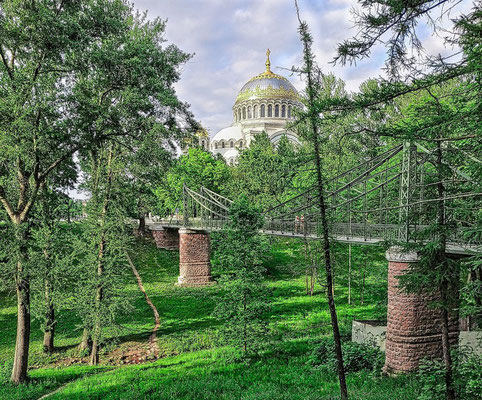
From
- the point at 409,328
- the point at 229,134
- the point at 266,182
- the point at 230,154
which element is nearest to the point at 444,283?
the point at 409,328

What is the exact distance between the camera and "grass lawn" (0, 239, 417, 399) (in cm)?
796

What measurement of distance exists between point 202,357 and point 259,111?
56140 millimetres

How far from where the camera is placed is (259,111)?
62.9 m

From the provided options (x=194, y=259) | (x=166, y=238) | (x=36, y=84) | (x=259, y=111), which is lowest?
(x=194, y=259)

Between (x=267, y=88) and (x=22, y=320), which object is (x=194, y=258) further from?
(x=267, y=88)

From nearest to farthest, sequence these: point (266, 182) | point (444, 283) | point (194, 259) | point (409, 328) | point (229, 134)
Result: 1. point (444, 283)
2. point (409, 328)
3. point (194, 259)
4. point (266, 182)
5. point (229, 134)

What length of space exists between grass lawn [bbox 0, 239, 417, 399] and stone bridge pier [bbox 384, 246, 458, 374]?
1.82 feet

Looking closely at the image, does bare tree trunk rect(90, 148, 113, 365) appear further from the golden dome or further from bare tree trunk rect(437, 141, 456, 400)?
Result: the golden dome

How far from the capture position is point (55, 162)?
9.31 meters

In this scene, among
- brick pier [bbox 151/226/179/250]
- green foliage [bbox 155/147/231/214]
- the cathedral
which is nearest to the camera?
green foliage [bbox 155/147/231/214]

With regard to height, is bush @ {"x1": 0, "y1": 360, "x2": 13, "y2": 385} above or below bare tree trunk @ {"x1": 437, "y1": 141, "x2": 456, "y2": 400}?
below

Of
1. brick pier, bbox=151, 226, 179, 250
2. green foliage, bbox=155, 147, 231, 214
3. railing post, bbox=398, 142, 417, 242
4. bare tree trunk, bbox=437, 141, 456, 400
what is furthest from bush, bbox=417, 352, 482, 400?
brick pier, bbox=151, 226, 179, 250

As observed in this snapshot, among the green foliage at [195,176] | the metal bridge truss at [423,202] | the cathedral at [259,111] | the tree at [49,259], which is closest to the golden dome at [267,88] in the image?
the cathedral at [259,111]

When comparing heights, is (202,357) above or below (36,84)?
below
